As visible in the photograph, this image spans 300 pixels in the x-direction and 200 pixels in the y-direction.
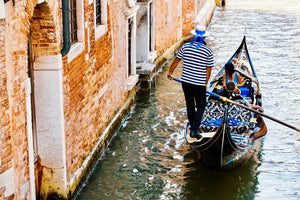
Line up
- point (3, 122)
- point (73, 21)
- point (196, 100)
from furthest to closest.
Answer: point (196, 100) → point (73, 21) → point (3, 122)

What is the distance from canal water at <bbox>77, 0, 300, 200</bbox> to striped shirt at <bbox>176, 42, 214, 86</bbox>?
90 centimetres

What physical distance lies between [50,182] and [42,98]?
25.8 inches

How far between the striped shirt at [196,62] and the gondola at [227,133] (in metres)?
0.35

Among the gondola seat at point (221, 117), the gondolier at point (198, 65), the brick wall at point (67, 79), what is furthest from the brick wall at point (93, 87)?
the gondola seat at point (221, 117)

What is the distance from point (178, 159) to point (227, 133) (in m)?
0.97

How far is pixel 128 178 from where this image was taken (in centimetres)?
536

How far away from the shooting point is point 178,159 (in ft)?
19.2

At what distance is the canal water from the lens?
5160mm

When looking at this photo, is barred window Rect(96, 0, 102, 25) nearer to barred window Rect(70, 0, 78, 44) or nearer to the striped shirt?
barred window Rect(70, 0, 78, 44)

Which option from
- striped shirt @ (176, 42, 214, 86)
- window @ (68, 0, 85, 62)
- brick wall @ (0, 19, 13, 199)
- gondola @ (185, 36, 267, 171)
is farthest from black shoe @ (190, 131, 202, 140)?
brick wall @ (0, 19, 13, 199)

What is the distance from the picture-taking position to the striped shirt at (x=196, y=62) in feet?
17.0

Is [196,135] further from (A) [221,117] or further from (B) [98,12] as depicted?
(B) [98,12]

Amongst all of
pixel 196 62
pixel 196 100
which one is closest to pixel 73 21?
Result: pixel 196 62

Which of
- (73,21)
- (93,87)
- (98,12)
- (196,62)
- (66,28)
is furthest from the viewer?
(98,12)
